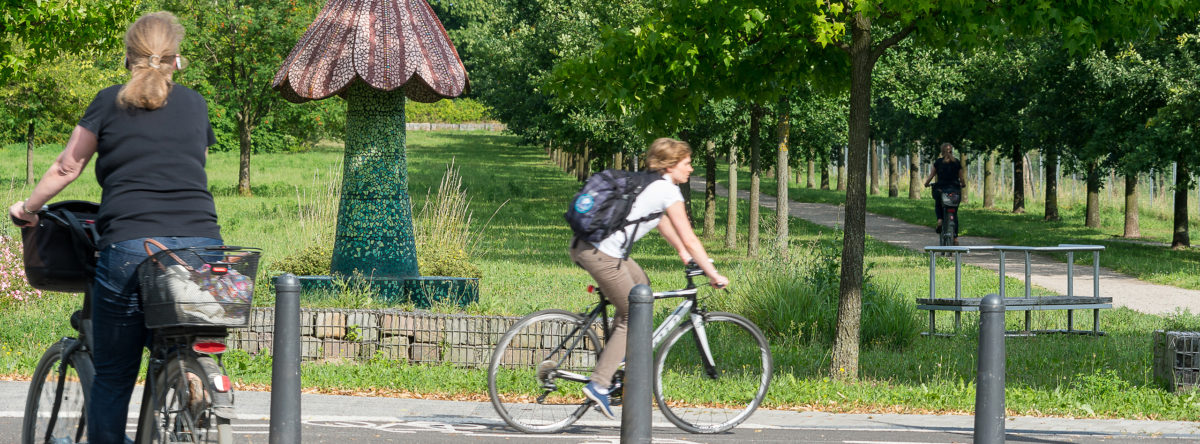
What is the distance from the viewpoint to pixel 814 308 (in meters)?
11.1

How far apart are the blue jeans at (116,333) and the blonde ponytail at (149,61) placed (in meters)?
0.47

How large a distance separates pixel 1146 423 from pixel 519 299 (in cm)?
649

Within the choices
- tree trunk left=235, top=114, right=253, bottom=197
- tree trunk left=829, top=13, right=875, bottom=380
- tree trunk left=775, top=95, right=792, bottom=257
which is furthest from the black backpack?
tree trunk left=235, top=114, right=253, bottom=197

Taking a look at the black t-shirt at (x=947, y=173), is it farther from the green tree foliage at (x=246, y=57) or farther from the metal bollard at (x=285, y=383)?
the green tree foliage at (x=246, y=57)

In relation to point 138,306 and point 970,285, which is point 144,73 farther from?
point 970,285

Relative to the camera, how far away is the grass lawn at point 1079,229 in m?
19.5

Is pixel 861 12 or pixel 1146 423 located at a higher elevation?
→ pixel 861 12

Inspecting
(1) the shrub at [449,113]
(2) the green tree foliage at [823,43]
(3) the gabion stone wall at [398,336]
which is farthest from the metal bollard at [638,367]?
(1) the shrub at [449,113]

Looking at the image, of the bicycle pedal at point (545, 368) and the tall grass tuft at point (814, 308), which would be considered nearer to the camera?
the bicycle pedal at point (545, 368)

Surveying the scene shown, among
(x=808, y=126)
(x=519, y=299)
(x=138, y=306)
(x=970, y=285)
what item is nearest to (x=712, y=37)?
(x=519, y=299)

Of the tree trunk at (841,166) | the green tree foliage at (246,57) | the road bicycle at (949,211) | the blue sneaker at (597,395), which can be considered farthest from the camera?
the tree trunk at (841,166)

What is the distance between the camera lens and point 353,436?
21.9 feet

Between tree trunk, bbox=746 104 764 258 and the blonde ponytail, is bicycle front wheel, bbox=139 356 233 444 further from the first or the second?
tree trunk, bbox=746 104 764 258

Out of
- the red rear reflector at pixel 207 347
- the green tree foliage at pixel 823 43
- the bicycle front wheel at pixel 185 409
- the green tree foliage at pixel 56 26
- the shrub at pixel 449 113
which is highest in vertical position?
the shrub at pixel 449 113
